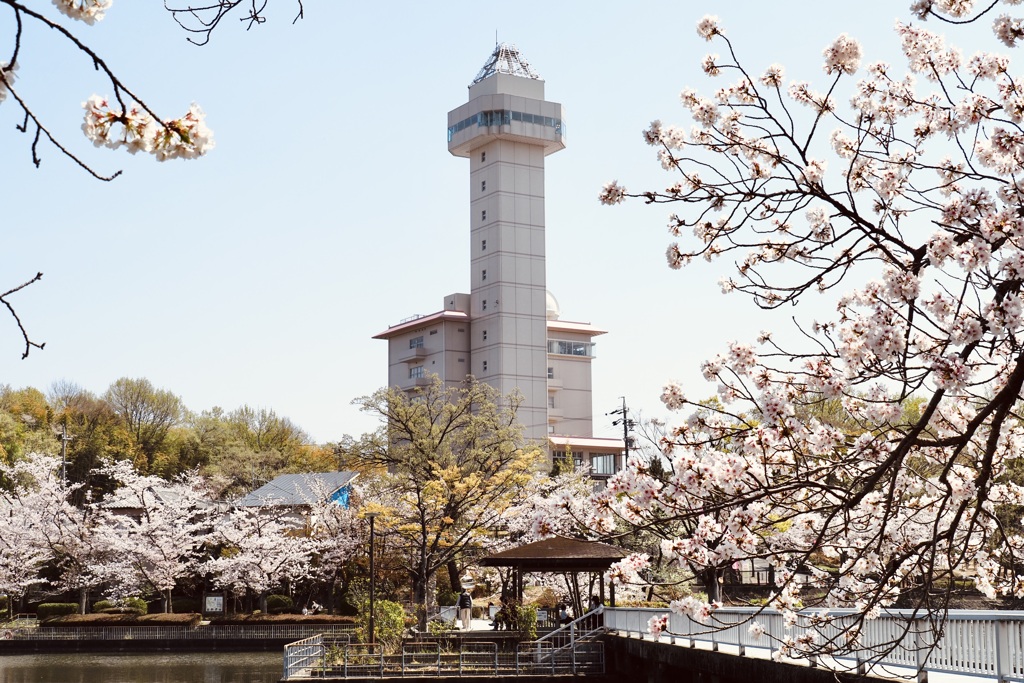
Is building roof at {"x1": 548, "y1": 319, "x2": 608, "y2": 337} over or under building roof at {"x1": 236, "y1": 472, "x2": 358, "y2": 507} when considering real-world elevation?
over

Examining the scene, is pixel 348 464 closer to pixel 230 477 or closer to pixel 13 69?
pixel 230 477

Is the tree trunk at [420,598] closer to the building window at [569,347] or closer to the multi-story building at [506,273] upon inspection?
the multi-story building at [506,273]

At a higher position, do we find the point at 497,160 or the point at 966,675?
the point at 497,160

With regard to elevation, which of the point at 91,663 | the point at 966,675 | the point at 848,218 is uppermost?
the point at 848,218

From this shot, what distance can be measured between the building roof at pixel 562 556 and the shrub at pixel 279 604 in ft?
70.8

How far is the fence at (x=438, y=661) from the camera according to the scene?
73.8 feet

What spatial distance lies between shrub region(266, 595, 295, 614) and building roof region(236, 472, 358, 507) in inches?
173

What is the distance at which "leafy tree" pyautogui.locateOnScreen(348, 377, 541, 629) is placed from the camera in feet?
118

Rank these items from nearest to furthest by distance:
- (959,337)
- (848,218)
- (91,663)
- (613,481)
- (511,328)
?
(959,337) → (848,218) → (613,481) → (91,663) → (511,328)

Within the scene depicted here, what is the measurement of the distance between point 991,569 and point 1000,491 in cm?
88

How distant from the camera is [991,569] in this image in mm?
9844

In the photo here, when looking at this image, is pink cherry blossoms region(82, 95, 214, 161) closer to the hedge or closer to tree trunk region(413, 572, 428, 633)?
tree trunk region(413, 572, 428, 633)

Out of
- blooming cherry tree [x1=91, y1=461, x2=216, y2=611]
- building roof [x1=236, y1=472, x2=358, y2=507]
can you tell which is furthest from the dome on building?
blooming cherry tree [x1=91, y1=461, x2=216, y2=611]

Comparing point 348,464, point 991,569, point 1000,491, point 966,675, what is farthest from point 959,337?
point 348,464
